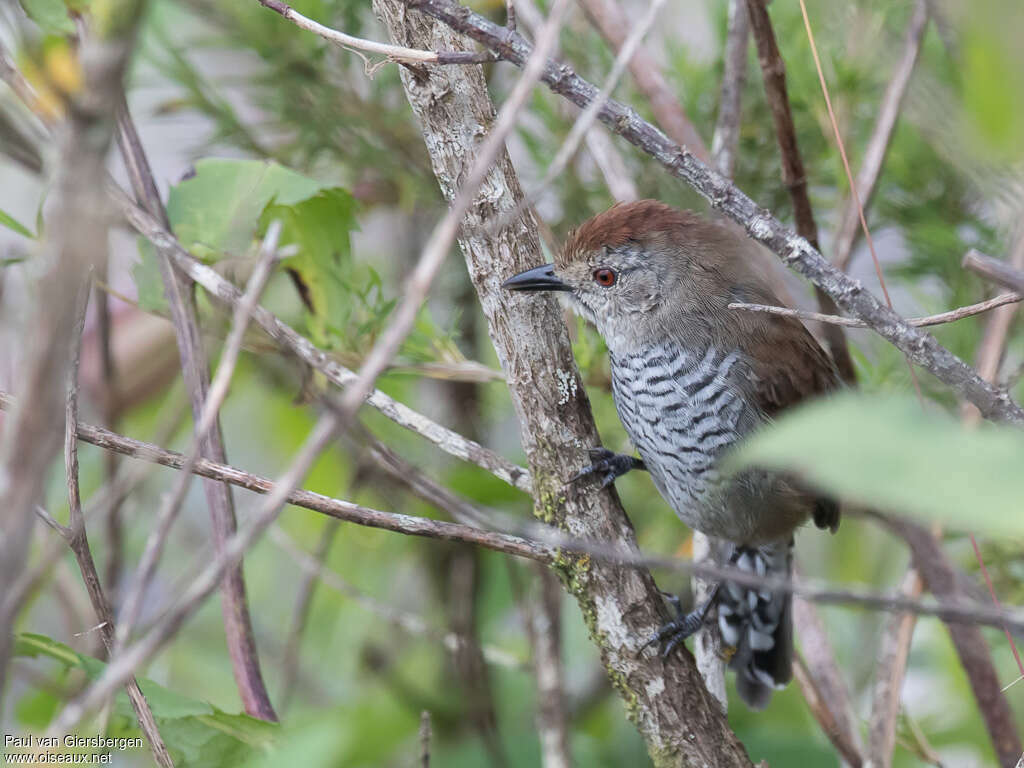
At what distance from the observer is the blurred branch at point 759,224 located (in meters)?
1.50

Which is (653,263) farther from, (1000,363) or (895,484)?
(895,484)

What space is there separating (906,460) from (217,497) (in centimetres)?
168

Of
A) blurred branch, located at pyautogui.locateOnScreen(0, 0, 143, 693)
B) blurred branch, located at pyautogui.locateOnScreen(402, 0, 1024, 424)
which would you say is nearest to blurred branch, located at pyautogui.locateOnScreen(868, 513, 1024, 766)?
blurred branch, located at pyautogui.locateOnScreen(402, 0, 1024, 424)

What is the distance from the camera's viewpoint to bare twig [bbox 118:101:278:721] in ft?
6.63

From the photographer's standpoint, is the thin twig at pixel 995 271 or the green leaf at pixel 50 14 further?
the green leaf at pixel 50 14

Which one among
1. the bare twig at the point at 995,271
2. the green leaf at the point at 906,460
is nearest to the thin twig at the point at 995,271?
the bare twig at the point at 995,271

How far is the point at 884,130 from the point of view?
258 cm

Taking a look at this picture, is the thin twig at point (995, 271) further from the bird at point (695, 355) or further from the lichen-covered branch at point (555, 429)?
the bird at point (695, 355)

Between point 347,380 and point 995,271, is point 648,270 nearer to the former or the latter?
point 347,380

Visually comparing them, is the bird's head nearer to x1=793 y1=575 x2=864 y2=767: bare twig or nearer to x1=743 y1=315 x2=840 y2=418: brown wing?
x1=743 y1=315 x2=840 y2=418: brown wing

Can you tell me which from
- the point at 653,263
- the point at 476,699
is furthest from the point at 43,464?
the point at 476,699

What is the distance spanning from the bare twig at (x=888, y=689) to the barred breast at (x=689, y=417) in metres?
0.52

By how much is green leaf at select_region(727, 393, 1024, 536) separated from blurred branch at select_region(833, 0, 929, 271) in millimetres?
1953

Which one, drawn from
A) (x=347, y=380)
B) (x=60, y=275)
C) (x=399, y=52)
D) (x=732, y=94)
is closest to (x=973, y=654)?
(x=732, y=94)
